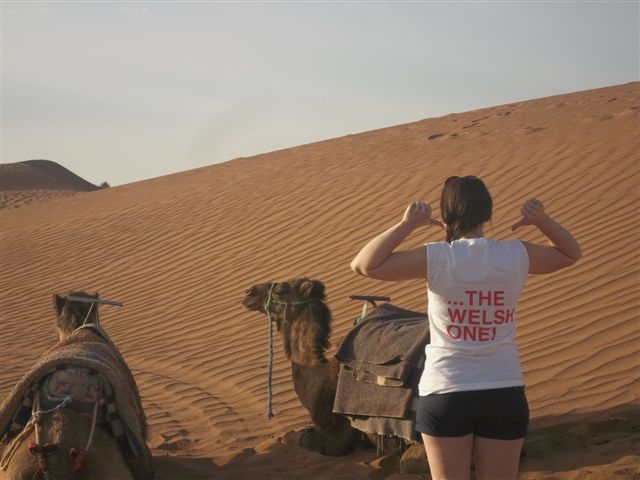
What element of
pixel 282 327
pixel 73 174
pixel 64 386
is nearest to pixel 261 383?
pixel 282 327

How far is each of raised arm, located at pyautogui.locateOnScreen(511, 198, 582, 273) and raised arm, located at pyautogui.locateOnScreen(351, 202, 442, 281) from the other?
1.34ft

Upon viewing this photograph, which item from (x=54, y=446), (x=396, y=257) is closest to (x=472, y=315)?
(x=396, y=257)

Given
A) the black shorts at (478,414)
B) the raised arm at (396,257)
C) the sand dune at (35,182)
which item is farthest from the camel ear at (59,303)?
the sand dune at (35,182)

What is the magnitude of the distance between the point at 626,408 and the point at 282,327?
262 centimetres

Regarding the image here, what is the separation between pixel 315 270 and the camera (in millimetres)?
12914

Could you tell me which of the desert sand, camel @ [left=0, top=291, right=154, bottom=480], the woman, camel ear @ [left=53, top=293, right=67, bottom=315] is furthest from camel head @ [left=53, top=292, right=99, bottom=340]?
the woman

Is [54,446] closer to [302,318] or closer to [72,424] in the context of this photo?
[72,424]

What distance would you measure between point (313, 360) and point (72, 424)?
2244 millimetres

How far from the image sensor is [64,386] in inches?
204

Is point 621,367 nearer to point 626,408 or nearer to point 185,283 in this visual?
point 626,408

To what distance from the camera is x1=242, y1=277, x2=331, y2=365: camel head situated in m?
6.92

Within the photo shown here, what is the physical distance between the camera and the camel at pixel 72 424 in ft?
16.1

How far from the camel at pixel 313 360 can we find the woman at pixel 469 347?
303 cm

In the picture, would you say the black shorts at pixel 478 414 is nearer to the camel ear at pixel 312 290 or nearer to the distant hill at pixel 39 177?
the camel ear at pixel 312 290
